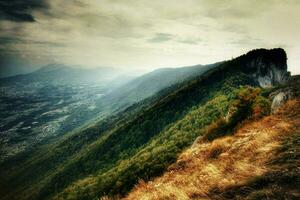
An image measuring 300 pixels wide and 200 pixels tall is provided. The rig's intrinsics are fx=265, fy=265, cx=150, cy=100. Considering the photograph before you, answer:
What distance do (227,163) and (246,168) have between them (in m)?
1.64

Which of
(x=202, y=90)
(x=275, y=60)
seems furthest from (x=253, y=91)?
(x=202, y=90)

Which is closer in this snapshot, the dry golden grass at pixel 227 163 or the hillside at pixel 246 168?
the hillside at pixel 246 168

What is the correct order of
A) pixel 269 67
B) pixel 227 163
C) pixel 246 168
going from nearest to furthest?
pixel 246 168 → pixel 227 163 → pixel 269 67

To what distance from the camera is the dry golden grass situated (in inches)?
487

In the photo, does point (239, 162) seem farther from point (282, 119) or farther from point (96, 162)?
point (96, 162)

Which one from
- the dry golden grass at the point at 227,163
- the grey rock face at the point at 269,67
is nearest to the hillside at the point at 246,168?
the dry golden grass at the point at 227,163

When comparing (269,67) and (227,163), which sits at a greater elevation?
(269,67)

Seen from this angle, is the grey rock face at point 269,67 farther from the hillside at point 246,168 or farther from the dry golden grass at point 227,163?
the hillside at point 246,168

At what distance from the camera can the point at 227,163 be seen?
1443cm

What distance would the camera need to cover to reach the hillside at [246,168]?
1029cm

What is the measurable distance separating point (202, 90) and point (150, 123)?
38678 millimetres

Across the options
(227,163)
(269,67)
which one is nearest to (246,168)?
(227,163)

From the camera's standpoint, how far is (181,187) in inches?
534

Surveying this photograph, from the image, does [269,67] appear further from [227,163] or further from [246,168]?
[246,168]
